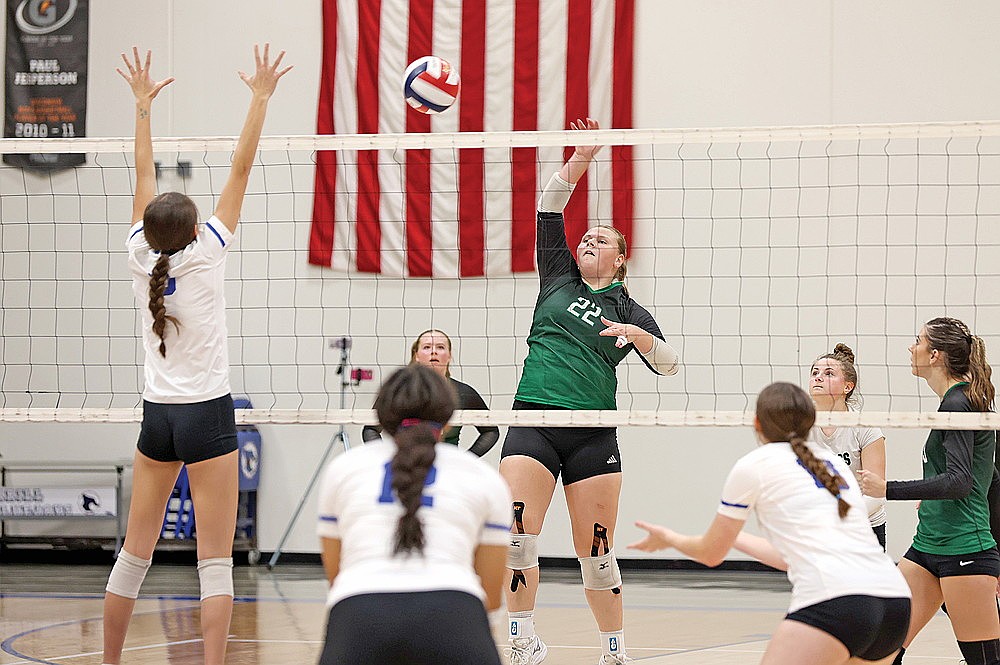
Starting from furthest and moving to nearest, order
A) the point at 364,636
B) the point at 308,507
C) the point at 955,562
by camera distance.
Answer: the point at 308,507 → the point at 955,562 → the point at 364,636

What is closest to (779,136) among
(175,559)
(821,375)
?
(821,375)

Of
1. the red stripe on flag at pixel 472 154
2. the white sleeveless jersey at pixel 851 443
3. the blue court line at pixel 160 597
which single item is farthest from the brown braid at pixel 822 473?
the red stripe on flag at pixel 472 154

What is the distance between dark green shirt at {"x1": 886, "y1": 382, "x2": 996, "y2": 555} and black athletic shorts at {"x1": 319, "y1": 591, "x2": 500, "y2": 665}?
2.33 meters

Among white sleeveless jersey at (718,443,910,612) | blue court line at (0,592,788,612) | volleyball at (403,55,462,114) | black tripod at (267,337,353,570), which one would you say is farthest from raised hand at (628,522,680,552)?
black tripod at (267,337,353,570)

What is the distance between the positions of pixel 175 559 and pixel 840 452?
6.46 meters

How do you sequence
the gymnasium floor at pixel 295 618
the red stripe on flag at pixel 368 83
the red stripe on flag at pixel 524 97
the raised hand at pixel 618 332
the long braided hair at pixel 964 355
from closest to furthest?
the long braided hair at pixel 964 355 < the raised hand at pixel 618 332 < the gymnasium floor at pixel 295 618 < the red stripe on flag at pixel 524 97 < the red stripe on flag at pixel 368 83

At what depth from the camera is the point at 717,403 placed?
9.30m

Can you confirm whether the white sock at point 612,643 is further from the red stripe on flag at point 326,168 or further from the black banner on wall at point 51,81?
the black banner on wall at point 51,81

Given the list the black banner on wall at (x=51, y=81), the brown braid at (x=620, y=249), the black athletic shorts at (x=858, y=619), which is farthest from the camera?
the black banner on wall at (x=51, y=81)

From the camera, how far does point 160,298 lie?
13.3 ft

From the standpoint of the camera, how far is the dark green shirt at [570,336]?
205 inches

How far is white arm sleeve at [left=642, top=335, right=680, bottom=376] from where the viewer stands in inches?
199

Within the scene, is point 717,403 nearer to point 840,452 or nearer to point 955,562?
point 840,452

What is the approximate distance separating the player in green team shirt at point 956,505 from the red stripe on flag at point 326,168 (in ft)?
19.4
